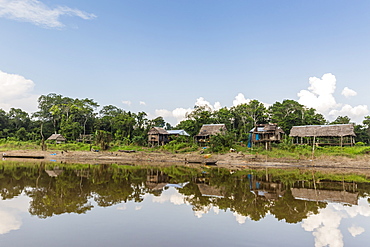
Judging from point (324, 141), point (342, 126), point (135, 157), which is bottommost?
point (135, 157)

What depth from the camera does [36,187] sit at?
51.8 ft

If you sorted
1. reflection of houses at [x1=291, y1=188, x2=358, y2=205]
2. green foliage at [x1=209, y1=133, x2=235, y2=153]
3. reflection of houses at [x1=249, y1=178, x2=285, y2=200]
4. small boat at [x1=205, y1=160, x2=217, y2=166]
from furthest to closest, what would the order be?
green foliage at [x1=209, y1=133, x2=235, y2=153] < small boat at [x1=205, y1=160, x2=217, y2=166] < reflection of houses at [x1=249, y1=178, x2=285, y2=200] < reflection of houses at [x1=291, y1=188, x2=358, y2=205]

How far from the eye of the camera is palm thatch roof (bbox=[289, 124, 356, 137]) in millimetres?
38656

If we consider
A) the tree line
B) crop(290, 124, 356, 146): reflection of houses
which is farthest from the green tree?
crop(290, 124, 356, 146): reflection of houses

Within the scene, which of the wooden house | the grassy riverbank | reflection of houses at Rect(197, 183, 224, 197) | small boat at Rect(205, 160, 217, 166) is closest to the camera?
reflection of houses at Rect(197, 183, 224, 197)

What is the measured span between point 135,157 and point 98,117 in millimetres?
33978

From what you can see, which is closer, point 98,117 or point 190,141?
point 190,141

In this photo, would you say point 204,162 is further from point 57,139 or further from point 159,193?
point 57,139

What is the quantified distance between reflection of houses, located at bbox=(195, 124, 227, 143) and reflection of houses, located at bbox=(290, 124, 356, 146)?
41.4 ft

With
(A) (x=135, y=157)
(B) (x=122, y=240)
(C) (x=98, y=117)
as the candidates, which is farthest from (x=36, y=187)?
(C) (x=98, y=117)

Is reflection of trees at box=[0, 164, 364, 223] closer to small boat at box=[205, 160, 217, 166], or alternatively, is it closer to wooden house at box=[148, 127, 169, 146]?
small boat at box=[205, 160, 217, 166]

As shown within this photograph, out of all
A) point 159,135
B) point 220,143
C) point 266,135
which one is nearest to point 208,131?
point 220,143

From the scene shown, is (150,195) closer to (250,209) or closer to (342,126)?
(250,209)

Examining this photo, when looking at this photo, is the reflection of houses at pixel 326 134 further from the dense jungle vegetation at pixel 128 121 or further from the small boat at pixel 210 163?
the small boat at pixel 210 163
